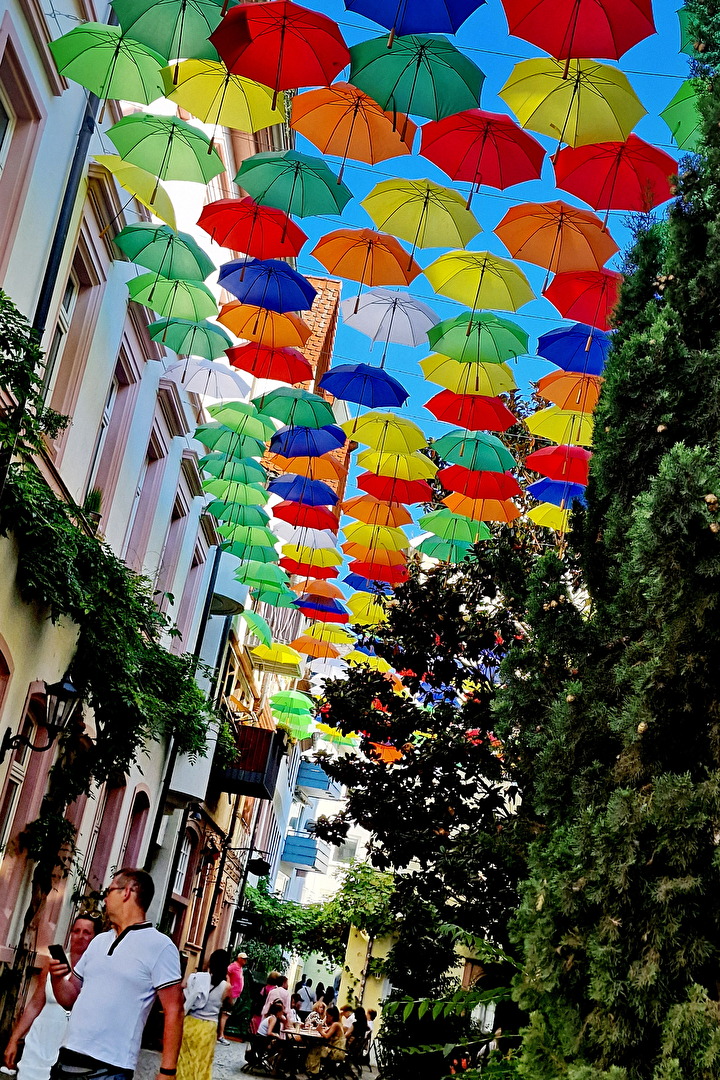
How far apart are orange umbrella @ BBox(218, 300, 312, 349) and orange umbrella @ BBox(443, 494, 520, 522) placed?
3336 mm

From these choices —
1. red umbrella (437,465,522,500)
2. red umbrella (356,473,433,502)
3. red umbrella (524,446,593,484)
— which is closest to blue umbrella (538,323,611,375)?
red umbrella (524,446,593,484)

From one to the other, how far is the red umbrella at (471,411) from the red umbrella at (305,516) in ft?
11.9

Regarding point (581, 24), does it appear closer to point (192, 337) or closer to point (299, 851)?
point (192, 337)

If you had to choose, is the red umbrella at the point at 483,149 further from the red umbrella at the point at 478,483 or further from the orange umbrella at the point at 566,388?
the red umbrella at the point at 478,483

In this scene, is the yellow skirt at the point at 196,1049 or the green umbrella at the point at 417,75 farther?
the yellow skirt at the point at 196,1049

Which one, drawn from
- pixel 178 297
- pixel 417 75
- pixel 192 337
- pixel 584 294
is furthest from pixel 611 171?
pixel 192 337

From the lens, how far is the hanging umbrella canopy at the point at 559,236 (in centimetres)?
1069

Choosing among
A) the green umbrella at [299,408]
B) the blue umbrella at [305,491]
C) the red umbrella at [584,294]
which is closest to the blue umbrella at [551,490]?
the green umbrella at [299,408]

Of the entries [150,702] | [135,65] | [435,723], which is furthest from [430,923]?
[135,65]

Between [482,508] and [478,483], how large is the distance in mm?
776

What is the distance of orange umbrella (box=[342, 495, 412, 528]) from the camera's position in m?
16.2

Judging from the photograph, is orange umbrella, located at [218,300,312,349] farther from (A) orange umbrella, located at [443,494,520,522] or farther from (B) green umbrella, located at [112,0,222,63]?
(B) green umbrella, located at [112,0,222,63]

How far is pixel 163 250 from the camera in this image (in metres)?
12.0

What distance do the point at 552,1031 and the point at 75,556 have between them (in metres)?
6.92
